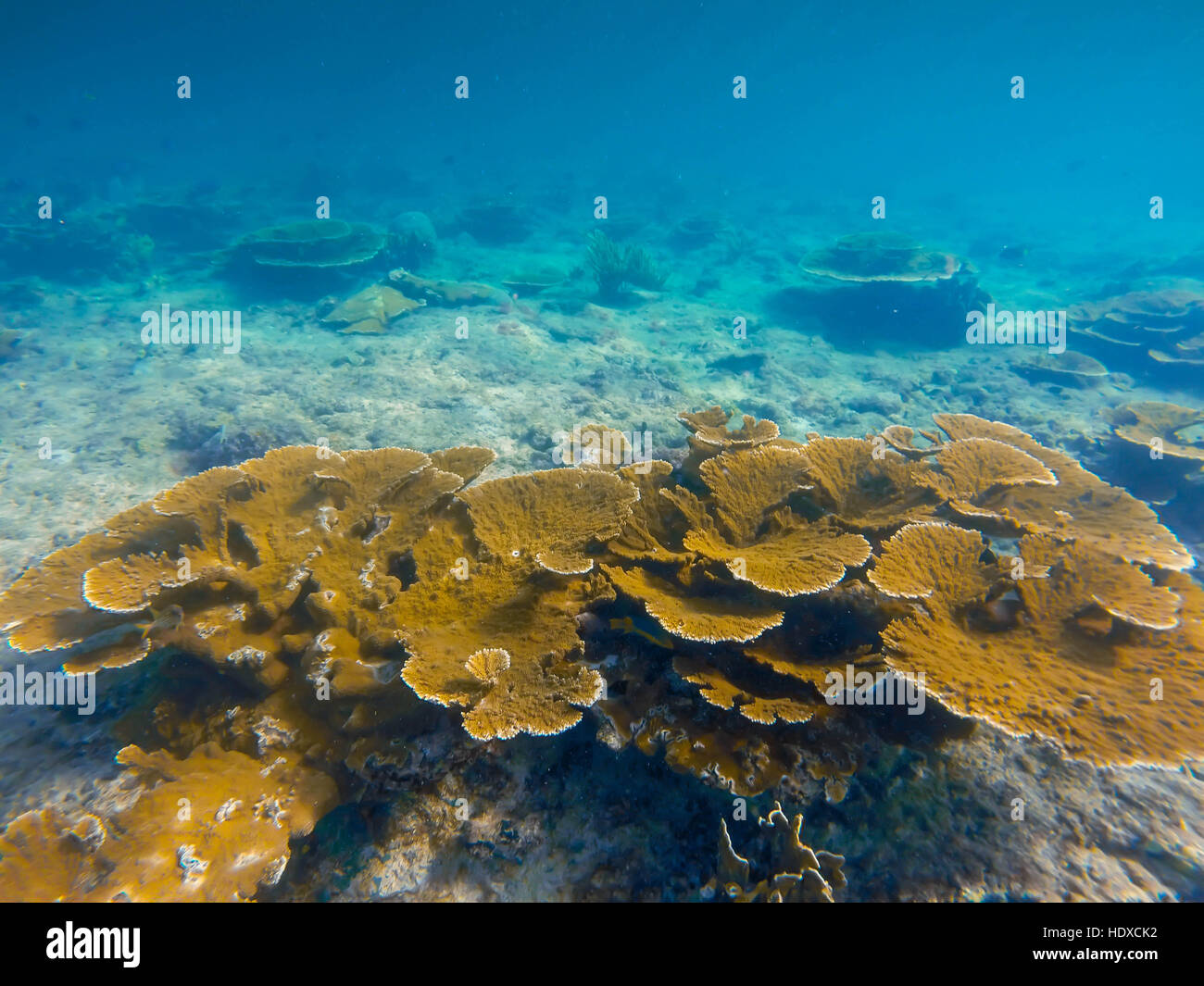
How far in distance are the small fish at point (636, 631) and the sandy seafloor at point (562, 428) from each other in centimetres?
60

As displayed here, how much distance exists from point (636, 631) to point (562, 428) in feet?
16.9

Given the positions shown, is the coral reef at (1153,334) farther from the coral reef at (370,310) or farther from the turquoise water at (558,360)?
the coral reef at (370,310)

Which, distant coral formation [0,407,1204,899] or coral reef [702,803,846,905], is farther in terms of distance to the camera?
distant coral formation [0,407,1204,899]

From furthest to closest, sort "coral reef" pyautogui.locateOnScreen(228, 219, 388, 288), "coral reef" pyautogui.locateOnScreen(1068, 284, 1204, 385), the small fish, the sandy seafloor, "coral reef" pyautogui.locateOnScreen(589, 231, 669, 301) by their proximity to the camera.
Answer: "coral reef" pyautogui.locateOnScreen(589, 231, 669, 301), "coral reef" pyautogui.locateOnScreen(228, 219, 388, 288), "coral reef" pyautogui.locateOnScreen(1068, 284, 1204, 385), the small fish, the sandy seafloor

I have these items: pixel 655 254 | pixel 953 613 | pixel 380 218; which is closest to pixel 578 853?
pixel 953 613

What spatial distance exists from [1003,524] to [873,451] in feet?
3.04

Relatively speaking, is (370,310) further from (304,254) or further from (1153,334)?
(1153,334)

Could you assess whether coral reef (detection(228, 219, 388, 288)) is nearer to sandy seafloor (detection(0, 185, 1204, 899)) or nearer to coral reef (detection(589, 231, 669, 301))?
sandy seafloor (detection(0, 185, 1204, 899))

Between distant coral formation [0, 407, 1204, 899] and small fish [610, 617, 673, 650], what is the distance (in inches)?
1.2

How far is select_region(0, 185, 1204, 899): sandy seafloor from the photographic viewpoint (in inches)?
97.3

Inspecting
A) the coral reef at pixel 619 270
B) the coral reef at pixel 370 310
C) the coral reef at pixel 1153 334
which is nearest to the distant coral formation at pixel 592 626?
the coral reef at pixel 370 310

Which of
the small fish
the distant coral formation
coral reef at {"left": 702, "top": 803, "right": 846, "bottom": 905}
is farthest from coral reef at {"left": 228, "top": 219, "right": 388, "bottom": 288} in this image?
coral reef at {"left": 702, "top": 803, "right": 846, "bottom": 905}
